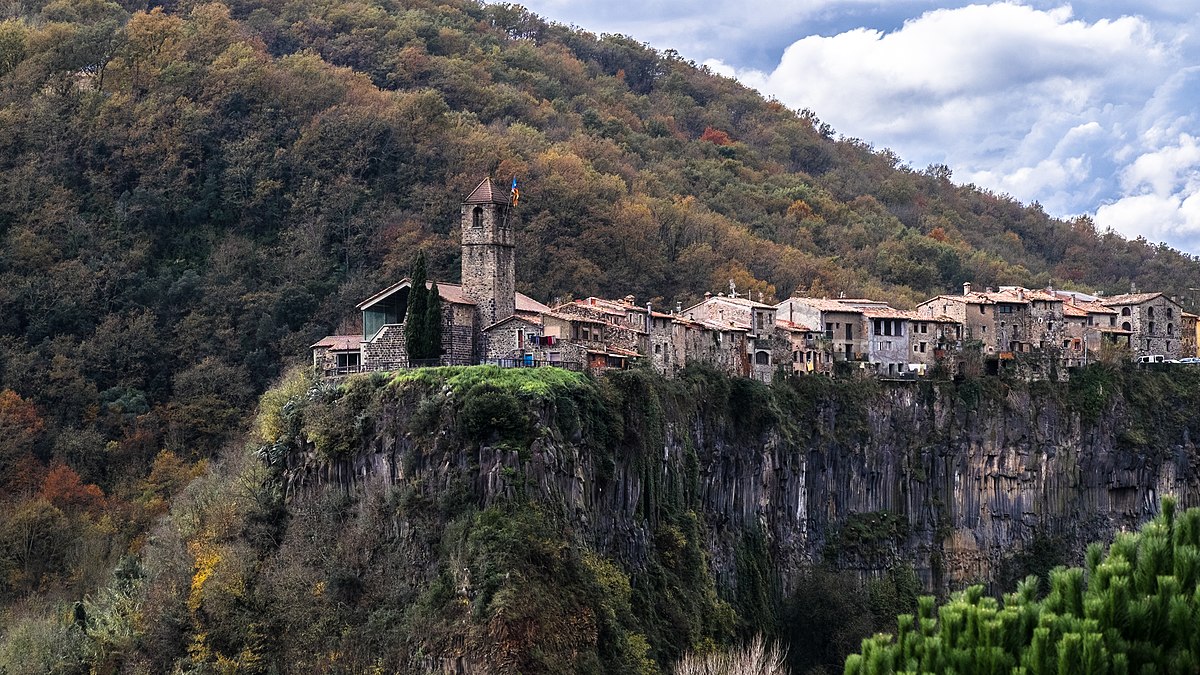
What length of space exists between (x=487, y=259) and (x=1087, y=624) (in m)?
46.0

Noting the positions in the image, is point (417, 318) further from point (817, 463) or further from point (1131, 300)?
point (1131, 300)

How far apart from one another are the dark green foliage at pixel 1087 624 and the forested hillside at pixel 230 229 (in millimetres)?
55129

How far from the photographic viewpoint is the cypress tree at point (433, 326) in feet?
230

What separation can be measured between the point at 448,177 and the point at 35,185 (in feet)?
86.3

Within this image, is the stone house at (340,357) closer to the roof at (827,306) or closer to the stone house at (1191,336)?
the roof at (827,306)

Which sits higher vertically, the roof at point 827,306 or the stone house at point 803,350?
the roof at point 827,306

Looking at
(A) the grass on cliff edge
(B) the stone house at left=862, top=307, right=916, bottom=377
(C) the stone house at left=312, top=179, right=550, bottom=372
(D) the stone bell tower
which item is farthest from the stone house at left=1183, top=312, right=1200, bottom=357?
(A) the grass on cliff edge

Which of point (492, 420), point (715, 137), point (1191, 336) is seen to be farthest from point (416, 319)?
point (715, 137)

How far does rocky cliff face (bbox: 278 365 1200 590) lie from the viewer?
62.4m

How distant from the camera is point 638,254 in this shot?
112 metres

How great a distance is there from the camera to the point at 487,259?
2906 inches

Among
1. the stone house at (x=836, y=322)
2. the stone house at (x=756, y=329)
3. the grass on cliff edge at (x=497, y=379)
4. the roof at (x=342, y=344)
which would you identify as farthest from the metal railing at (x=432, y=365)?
the stone house at (x=836, y=322)

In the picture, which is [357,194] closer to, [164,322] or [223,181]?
[223,181]

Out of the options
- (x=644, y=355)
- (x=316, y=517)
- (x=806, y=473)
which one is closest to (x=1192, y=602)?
(x=316, y=517)
